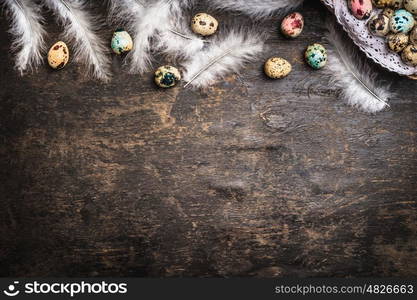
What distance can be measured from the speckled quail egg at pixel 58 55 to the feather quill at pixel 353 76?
1.09 metres

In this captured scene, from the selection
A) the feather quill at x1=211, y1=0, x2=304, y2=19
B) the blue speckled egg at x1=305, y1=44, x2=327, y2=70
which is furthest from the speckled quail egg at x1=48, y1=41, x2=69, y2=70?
the blue speckled egg at x1=305, y1=44, x2=327, y2=70

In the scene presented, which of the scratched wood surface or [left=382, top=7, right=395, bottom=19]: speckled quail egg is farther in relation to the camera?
the scratched wood surface

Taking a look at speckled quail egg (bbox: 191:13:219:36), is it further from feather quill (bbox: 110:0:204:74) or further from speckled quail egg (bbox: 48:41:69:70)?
speckled quail egg (bbox: 48:41:69:70)

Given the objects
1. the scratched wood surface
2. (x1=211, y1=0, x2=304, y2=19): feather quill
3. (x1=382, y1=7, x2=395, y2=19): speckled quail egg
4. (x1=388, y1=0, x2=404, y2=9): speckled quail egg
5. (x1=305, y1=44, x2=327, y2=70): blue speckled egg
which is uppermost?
(x1=211, y1=0, x2=304, y2=19): feather quill

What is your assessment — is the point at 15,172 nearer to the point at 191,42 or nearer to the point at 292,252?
the point at 191,42

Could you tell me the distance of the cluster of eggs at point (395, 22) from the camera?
142cm

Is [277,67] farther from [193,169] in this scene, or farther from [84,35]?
[84,35]

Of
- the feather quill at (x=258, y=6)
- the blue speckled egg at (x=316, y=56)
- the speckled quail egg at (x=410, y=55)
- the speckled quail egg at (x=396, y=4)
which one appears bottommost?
the speckled quail egg at (x=410, y=55)

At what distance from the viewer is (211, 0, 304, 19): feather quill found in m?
1.55

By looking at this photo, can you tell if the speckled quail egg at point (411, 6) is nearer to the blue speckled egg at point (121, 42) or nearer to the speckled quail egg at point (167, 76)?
the speckled quail egg at point (167, 76)

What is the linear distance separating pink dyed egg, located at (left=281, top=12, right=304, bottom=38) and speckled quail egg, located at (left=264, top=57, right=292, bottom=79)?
115 mm

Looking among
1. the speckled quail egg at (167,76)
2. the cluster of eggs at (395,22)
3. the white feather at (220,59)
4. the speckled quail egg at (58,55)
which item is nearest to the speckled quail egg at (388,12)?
the cluster of eggs at (395,22)

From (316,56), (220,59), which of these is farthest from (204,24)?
(316,56)

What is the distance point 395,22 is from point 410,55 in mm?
138
